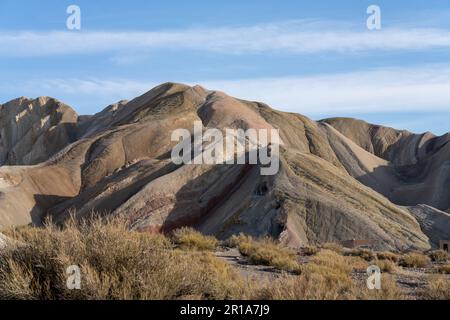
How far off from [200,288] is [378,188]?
7503cm

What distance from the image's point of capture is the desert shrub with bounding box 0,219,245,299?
9.55 m

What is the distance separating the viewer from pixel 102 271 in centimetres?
1018

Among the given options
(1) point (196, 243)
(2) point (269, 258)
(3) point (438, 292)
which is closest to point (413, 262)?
(2) point (269, 258)

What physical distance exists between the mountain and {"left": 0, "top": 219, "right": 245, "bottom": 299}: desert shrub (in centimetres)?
329

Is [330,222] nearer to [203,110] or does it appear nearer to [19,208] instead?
[19,208]

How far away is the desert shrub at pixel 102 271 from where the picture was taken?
955 centimetres

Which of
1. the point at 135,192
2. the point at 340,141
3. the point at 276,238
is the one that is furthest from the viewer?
the point at 340,141

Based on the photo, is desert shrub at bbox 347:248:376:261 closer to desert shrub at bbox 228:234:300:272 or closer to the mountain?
desert shrub at bbox 228:234:300:272

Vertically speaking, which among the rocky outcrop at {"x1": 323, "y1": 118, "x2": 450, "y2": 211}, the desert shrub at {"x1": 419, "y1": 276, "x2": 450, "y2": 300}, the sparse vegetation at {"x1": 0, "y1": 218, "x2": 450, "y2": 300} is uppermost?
the sparse vegetation at {"x1": 0, "y1": 218, "x2": 450, "y2": 300}

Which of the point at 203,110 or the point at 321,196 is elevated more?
the point at 203,110

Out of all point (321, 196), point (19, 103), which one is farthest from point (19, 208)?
point (19, 103)

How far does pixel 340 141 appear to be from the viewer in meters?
92.1

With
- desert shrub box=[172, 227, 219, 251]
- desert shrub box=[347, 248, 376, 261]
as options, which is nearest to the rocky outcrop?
desert shrub box=[347, 248, 376, 261]

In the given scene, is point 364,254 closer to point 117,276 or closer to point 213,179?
point 117,276
